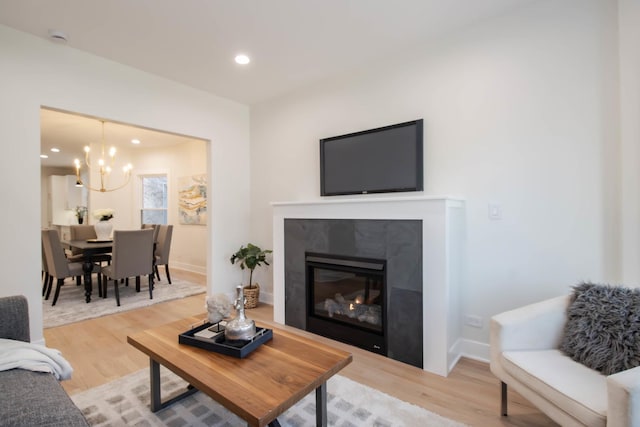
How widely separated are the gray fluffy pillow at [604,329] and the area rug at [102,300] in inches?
168

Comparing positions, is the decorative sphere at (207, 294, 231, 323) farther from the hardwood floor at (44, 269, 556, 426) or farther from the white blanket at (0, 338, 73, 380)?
the white blanket at (0, 338, 73, 380)

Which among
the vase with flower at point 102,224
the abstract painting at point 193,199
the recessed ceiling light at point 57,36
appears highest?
the recessed ceiling light at point 57,36

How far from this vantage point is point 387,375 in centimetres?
224

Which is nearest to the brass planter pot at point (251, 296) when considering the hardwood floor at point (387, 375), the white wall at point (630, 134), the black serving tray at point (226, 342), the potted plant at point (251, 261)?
the potted plant at point (251, 261)

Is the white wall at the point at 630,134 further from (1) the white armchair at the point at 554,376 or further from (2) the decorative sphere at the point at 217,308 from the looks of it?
(2) the decorative sphere at the point at 217,308

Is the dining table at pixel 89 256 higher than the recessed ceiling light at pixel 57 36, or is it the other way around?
the recessed ceiling light at pixel 57 36

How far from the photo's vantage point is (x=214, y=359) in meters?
1.55

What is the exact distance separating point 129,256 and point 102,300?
724 mm

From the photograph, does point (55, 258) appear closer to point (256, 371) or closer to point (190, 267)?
point (190, 267)

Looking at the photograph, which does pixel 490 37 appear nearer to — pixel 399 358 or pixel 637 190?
pixel 637 190

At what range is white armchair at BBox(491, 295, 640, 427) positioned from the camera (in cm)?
110

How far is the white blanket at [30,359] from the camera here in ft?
4.60

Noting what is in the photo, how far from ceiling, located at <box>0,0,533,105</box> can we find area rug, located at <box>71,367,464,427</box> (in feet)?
8.59

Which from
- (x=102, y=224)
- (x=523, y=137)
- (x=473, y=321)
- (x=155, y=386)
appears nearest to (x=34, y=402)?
(x=155, y=386)
